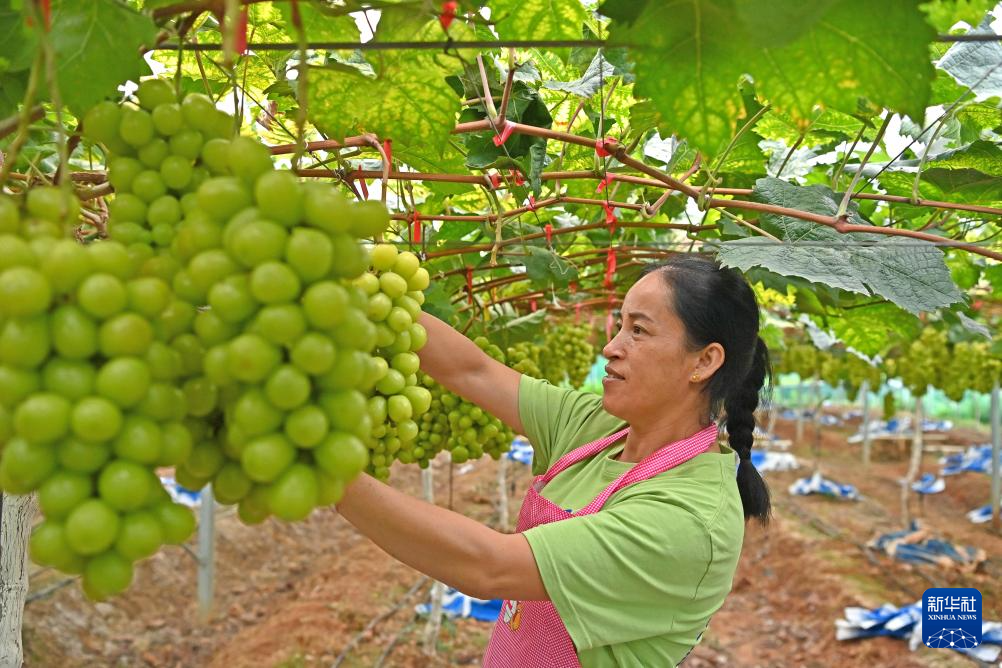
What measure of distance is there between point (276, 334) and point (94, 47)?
510 mm

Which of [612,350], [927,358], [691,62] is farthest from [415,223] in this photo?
[927,358]

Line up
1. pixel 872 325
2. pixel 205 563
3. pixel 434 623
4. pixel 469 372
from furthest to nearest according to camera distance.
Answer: pixel 205 563, pixel 434 623, pixel 872 325, pixel 469 372

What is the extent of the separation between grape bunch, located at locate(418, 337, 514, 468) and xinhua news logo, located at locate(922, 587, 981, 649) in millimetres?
3230

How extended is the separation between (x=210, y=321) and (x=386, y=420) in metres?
0.72

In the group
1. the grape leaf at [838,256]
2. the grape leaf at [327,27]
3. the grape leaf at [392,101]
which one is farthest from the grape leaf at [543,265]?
the grape leaf at [327,27]

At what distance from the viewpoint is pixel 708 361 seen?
1915mm

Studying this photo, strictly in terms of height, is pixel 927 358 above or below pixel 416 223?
below

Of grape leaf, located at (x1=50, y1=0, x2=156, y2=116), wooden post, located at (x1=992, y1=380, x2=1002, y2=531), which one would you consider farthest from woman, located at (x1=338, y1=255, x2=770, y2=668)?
wooden post, located at (x1=992, y1=380, x2=1002, y2=531)

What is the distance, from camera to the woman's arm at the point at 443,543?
1142 mm

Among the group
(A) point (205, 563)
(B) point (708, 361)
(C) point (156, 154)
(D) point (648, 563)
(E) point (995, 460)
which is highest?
(C) point (156, 154)

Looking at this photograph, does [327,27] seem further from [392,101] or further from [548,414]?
[548,414]

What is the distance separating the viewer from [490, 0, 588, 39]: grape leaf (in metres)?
1.42

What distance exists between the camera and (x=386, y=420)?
1.31 meters

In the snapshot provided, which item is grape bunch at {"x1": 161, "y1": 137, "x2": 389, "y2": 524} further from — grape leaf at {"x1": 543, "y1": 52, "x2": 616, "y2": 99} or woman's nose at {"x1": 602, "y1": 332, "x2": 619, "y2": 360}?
grape leaf at {"x1": 543, "y1": 52, "x2": 616, "y2": 99}
